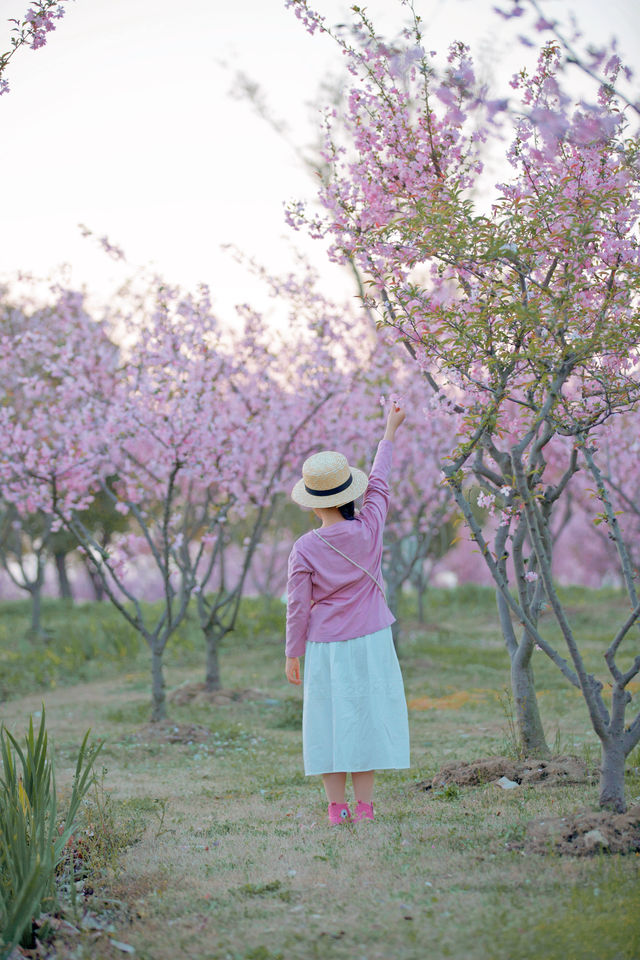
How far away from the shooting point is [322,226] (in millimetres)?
5691

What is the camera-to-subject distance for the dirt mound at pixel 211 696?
9.72 m

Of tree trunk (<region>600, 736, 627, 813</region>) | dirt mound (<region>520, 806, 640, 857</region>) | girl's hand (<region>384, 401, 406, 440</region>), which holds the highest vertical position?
girl's hand (<region>384, 401, 406, 440</region>)

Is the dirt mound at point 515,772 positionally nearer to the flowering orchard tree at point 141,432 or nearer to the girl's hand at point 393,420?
the girl's hand at point 393,420

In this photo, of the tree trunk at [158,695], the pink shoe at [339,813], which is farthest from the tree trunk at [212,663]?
the pink shoe at [339,813]

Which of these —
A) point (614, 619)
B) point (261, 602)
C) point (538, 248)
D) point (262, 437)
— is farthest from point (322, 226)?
point (261, 602)

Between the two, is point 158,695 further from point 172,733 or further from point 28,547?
point 28,547

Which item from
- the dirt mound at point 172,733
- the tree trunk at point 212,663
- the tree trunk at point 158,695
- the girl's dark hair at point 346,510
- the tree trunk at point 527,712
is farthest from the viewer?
the tree trunk at point 212,663

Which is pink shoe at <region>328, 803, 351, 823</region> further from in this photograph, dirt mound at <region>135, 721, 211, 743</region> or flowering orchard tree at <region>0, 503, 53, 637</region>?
flowering orchard tree at <region>0, 503, 53, 637</region>

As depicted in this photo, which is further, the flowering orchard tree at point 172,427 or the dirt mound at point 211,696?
the dirt mound at point 211,696

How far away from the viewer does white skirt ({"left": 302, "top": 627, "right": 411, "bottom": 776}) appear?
14.0 feet

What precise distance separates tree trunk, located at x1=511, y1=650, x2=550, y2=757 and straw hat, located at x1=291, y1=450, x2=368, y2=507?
67.5 inches

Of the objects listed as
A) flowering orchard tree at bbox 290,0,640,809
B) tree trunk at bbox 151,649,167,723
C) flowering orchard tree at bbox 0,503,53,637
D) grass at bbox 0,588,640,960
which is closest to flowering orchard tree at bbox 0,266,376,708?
tree trunk at bbox 151,649,167,723

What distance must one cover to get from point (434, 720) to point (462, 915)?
17.9 ft

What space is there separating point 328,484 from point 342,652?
0.80 meters
